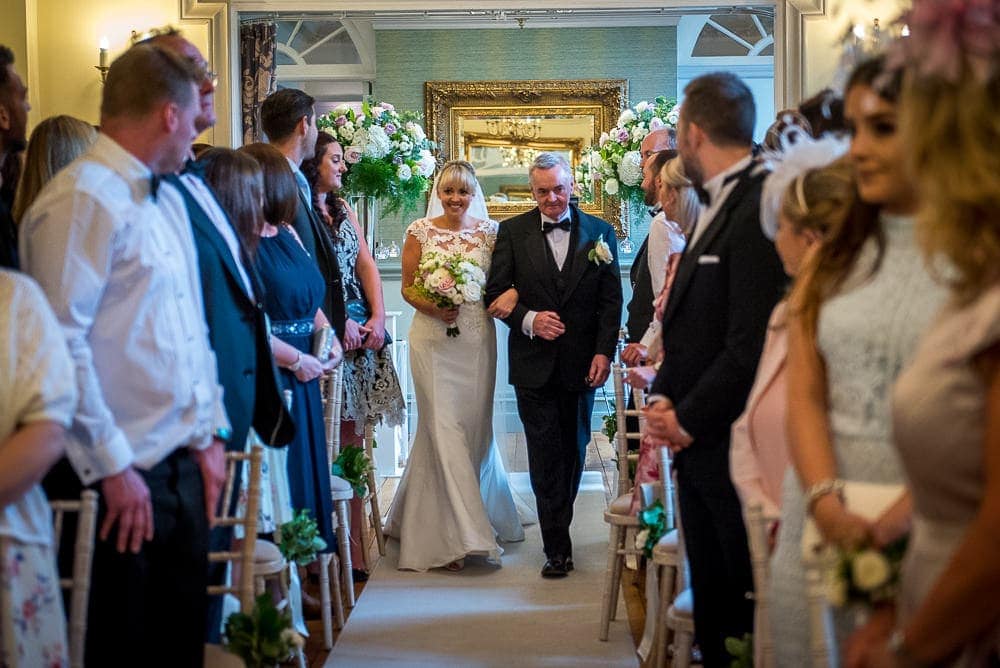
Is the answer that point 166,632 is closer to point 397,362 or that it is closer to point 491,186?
point 397,362

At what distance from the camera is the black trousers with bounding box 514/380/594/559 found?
5418 mm

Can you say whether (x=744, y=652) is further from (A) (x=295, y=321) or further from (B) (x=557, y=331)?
(B) (x=557, y=331)

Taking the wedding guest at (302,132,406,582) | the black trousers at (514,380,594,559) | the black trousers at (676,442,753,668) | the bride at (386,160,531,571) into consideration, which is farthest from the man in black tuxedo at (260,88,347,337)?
the black trousers at (676,442,753,668)

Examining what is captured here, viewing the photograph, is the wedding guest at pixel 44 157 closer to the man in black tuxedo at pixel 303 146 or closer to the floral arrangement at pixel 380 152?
the man in black tuxedo at pixel 303 146

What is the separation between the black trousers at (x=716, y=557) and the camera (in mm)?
2928

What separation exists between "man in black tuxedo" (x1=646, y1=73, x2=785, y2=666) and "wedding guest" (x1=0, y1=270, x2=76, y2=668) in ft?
4.92

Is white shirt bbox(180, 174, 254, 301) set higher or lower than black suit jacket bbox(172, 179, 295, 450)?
higher

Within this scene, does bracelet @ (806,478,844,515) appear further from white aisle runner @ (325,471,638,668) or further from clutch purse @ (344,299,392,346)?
clutch purse @ (344,299,392,346)

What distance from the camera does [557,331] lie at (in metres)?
5.42

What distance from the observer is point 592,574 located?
17.8 ft

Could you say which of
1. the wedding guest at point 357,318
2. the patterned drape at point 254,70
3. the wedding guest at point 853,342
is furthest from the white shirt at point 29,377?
the patterned drape at point 254,70

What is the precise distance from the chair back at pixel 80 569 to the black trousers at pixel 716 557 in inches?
58.2

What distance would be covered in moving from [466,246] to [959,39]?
4.37 meters

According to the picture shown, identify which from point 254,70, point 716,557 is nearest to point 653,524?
point 716,557
